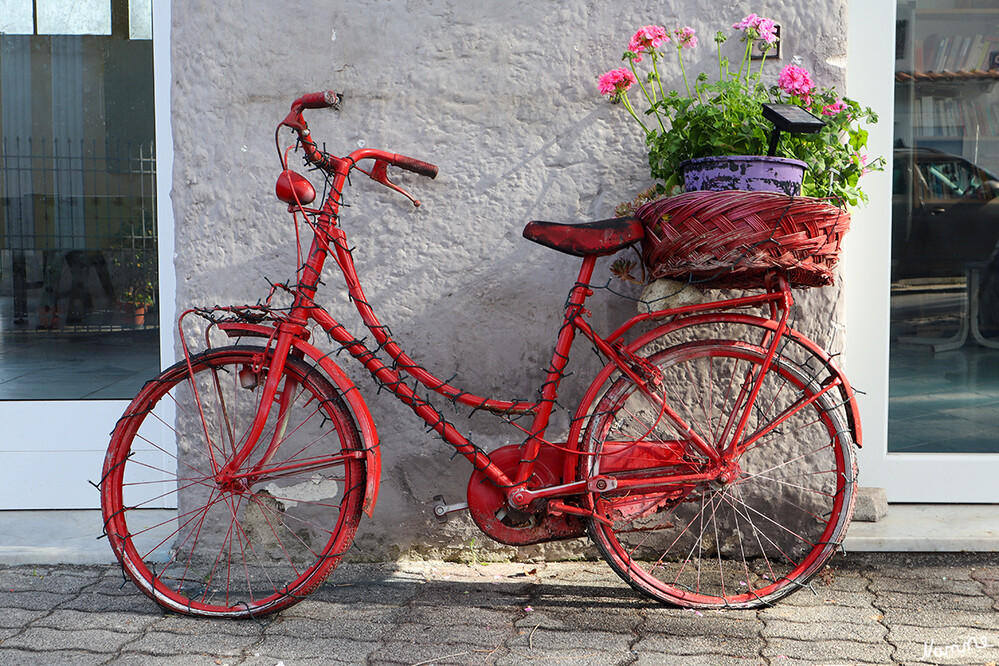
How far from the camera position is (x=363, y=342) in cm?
255

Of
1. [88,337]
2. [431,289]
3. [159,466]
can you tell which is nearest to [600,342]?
[431,289]

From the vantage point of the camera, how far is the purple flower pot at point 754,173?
2.32 m

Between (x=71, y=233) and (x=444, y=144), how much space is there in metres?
1.60

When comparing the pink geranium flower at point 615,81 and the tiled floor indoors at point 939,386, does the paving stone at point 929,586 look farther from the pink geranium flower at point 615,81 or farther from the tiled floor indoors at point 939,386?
the pink geranium flower at point 615,81

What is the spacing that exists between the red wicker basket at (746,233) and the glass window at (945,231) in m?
1.12

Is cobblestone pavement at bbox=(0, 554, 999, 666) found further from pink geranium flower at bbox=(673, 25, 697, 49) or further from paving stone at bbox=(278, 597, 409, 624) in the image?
pink geranium flower at bbox=(673, 25, 697, 49)

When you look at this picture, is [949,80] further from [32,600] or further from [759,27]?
[32,600]

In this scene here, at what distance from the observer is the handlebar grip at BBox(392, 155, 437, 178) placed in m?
2.52

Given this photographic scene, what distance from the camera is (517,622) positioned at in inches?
96.7

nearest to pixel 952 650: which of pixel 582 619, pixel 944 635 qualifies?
pixel 944 635

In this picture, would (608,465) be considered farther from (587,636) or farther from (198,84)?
(198,84)

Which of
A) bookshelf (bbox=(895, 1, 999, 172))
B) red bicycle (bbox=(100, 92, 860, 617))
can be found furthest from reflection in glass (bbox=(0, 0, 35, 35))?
bookshelf (bbox=(895, 1, 999, 172))

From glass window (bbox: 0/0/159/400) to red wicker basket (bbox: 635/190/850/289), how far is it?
7.07 ft

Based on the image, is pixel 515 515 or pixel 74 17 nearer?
pixel 515 515
